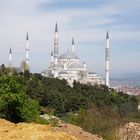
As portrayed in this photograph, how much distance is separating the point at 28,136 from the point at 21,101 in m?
12.6

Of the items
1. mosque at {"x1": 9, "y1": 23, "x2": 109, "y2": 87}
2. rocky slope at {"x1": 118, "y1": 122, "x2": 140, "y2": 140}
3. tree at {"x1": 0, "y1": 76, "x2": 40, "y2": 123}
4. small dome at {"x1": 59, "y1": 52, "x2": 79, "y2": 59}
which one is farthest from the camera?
small dome at {"x1": 59, "y1": 52, "x2": 79, "y2": 59}

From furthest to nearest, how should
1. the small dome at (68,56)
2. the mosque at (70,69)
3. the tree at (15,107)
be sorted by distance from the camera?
the small dome at (68,56), the mosque at (70,69), the tree at (15,107)

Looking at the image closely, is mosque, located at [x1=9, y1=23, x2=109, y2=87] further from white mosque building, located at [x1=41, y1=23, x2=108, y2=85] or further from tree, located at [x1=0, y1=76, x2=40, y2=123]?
tree, located at [x1=0, y1=76, x2=40, y2=123]

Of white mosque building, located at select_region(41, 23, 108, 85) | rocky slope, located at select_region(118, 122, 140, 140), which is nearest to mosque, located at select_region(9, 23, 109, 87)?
white mosque building, located at select_region(41, 23, 108, 85)

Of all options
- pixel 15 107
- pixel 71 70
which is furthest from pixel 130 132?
pixel 71 70

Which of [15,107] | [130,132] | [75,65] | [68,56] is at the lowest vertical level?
[130,132]

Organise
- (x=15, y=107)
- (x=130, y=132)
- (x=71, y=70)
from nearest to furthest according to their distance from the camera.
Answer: (x=15, y=107), (x=130, y=132), (x=71, y=70)

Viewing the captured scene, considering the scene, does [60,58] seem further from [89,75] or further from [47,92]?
[47,92]

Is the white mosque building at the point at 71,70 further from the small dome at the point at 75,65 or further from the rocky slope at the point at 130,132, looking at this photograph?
the rocky slope at the point at 130,132

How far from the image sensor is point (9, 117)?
21.6 m

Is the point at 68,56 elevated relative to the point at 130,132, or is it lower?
elevated

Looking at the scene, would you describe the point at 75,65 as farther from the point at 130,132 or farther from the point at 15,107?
the point at 15,107

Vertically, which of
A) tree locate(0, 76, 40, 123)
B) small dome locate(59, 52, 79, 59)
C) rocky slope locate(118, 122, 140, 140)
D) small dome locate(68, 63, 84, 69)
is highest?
small dome locate(59, 52, 79, 59)

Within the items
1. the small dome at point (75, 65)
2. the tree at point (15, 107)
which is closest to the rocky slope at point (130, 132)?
the tree at point (15, 107)
